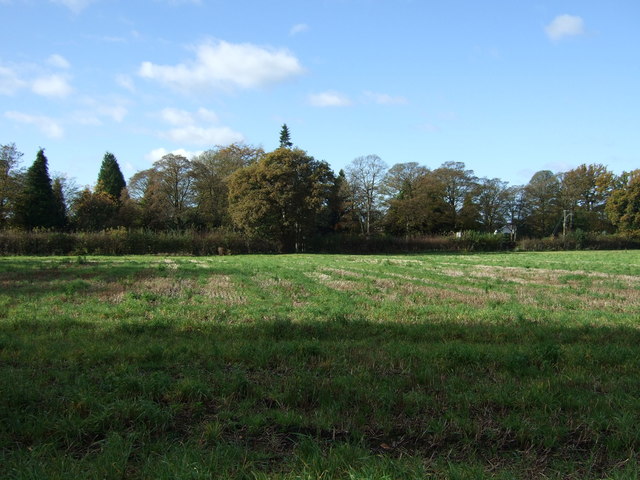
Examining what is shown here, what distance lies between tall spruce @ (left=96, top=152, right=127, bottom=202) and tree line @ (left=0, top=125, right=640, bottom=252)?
0.17 metres

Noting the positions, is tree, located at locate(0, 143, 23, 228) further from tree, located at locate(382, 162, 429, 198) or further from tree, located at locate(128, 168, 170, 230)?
tree, located at locate(382, 162, 429, 198)

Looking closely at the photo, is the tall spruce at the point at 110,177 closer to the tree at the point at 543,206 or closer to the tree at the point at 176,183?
the tree at the point at 176,183

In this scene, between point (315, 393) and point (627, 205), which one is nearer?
point (315, 393)

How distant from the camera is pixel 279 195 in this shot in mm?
41875

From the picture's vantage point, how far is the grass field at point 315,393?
10.9 feet

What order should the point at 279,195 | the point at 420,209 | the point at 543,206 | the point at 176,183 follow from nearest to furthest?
the point at 279,195
the point at 176,183
the point at 420,209
the point at 543,206

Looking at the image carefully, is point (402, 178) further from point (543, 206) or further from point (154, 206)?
point (154, 206)

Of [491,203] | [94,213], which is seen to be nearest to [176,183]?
[94,213]

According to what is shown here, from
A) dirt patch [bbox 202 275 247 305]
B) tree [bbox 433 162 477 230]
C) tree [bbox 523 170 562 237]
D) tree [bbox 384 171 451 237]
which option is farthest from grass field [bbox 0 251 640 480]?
tree [bbox 523 170 562 237]

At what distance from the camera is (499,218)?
239 ft

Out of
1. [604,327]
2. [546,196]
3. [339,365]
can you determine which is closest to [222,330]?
[339,365]

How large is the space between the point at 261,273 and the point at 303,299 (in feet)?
19.3

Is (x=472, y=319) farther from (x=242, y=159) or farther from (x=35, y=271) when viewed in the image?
(x=242, y=159)

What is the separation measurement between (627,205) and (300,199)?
57.6 m
